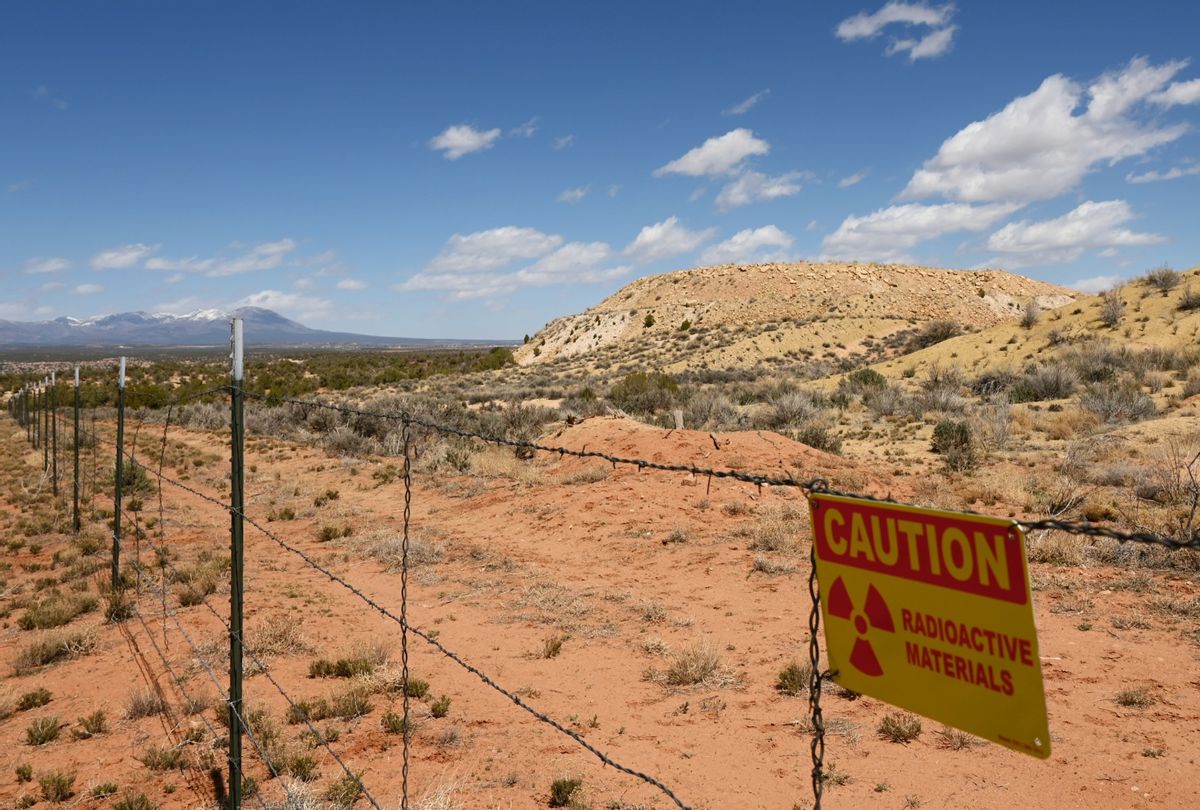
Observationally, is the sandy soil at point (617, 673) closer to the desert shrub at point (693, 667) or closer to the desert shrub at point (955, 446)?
the desert shrub at point (693, 667)

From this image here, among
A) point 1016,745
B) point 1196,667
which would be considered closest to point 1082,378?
point 1196,667

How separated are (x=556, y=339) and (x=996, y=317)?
44572mm

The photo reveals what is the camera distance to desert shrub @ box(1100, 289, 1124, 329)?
3350 cm

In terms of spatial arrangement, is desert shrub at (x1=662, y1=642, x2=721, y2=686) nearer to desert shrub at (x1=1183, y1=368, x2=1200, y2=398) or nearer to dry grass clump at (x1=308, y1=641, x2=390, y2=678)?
dry grass clump at (x1=308, y1=641, x2=390, y2=678)

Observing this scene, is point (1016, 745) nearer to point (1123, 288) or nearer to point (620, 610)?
point (620, 610)

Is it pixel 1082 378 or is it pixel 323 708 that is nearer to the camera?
pixel 323 708

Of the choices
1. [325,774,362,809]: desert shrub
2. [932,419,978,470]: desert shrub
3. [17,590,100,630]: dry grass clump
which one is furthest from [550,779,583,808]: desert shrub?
[932,419,978,470]: desert shrub

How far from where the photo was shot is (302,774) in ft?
18.0

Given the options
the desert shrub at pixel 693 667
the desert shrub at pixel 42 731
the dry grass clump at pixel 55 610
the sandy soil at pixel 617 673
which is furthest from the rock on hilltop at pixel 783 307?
the desert shrub at pixel 42 731

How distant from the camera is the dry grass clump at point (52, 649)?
308 inches

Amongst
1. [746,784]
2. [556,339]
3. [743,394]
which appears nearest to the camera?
[746,784]

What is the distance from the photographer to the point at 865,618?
2.18 meters

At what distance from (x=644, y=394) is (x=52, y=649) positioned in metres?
22.9

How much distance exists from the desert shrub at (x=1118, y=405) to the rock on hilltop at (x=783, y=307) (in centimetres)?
3271
